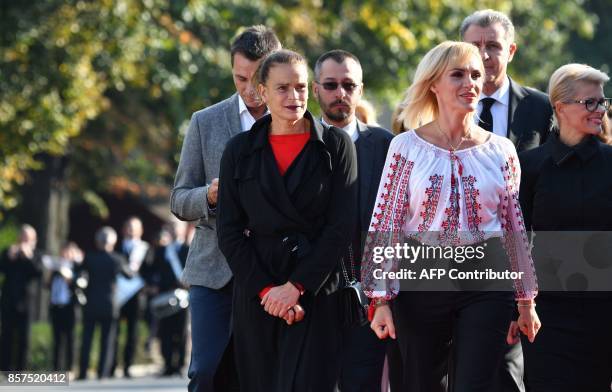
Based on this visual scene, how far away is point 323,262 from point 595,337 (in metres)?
1.59

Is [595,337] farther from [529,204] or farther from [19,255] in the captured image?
[19,255]

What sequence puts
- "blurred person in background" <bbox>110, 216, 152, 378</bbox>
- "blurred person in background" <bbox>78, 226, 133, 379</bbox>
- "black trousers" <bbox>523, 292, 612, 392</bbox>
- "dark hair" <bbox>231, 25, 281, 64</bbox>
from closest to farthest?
1. "black trousers" <bbox>523, 292, 612, 392</bbox>
2. "dark hair" <bbox>231, 25, 281, 64</bbox>
3. "blurred person in background" <bbox>78, 226, 133, 379</bbox>
4. "blurred person in background" <bbox>110, 216, 152, 378</bbox>

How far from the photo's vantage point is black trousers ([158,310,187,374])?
21130mm

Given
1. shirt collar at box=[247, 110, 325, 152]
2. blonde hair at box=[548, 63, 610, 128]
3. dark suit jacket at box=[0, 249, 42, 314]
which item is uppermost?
dark suit jacket at box=[0, 249, 42, 314]

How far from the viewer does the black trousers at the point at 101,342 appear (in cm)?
2111

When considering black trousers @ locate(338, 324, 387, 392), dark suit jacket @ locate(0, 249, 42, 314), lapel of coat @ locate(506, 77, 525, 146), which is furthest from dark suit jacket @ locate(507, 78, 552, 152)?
dark suit jacket @ locate(0, 249, 42, 314)

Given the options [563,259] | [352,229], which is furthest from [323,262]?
[563,259]

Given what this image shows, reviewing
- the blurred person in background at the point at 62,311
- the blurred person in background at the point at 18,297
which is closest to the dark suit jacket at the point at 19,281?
the blurred person in background at the point at 18,297

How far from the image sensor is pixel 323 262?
6793mm

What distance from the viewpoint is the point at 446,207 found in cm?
691

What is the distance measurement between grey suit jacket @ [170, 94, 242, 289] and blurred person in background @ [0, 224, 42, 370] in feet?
42.2

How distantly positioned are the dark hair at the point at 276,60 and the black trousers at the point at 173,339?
46.9 ft

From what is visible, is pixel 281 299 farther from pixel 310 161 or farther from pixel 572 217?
pixel 572 217

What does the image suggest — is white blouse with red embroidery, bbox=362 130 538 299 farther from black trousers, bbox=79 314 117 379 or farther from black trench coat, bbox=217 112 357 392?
black trousers, bbox=79 314 117 379
